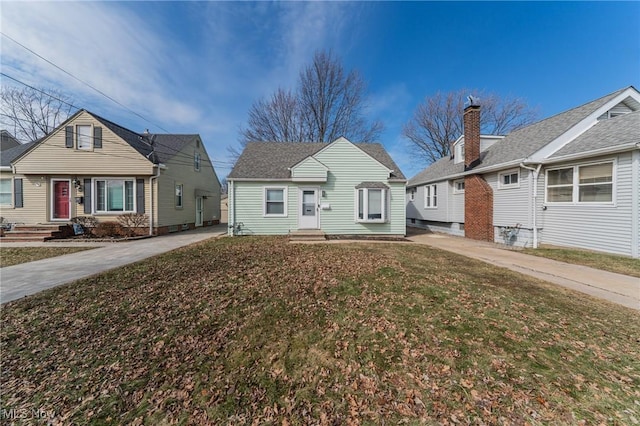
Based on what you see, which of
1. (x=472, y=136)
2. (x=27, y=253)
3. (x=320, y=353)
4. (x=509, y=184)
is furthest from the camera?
(x=472, y=136)

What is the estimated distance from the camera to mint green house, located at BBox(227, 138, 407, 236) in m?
12.5

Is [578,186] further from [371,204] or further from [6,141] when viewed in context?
[6,141]

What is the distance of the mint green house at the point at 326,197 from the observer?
41.1ft

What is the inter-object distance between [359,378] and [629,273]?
846 cm

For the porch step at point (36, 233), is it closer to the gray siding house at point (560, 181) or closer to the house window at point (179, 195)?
the house window at point (179, 195)

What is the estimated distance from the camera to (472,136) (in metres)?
13.5

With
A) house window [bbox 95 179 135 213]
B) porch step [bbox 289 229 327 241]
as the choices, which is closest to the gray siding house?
porch step [bbox 289 229 327 241]

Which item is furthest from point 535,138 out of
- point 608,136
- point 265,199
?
point 265,199

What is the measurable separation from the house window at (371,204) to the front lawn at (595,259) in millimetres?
5989

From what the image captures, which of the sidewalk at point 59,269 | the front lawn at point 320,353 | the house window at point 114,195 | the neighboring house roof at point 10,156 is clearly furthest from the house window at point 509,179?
the neighboring house roof at point 10,156

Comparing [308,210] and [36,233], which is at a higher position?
[308,210]

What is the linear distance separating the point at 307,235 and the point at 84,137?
13080 millimetres

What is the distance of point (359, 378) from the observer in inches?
104

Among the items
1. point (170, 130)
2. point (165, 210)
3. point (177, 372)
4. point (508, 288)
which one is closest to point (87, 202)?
point (165, 210)
